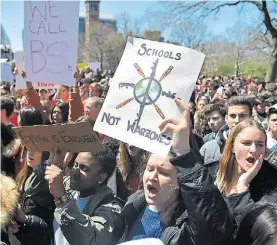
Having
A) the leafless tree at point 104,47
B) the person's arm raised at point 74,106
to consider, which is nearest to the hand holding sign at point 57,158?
the person's arm raised at point 74,106

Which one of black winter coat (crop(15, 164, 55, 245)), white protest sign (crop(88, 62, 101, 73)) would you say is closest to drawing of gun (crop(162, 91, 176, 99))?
black winter coat (crop(15, 164, 55, 245))

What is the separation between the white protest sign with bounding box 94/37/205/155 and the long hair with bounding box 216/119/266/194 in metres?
0.52

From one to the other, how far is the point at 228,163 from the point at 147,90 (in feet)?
2.25

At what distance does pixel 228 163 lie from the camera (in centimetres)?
266

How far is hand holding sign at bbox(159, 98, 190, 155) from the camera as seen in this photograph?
6.57ft

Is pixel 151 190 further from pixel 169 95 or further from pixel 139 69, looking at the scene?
pixel 139 69

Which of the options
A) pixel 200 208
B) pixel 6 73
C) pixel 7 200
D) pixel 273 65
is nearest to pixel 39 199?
pixel 7 200

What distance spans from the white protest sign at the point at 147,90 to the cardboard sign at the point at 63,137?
0.08 m

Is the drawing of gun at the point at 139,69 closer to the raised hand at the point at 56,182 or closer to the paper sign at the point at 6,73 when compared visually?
the raised hand at the point at 56,182

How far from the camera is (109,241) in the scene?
2383mm

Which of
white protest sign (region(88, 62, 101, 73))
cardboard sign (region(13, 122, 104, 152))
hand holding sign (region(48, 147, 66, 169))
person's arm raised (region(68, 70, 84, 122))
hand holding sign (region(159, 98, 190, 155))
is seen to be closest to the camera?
hand holding sign (region(159, 98, 190, 155))

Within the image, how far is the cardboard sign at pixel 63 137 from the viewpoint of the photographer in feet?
7.97

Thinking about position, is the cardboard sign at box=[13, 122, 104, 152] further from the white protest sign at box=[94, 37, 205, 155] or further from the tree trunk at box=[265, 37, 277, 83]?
the tree trunk at box=[265, 37, 277, 83]

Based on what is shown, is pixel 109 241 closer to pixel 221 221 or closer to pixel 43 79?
pixel 221 221
